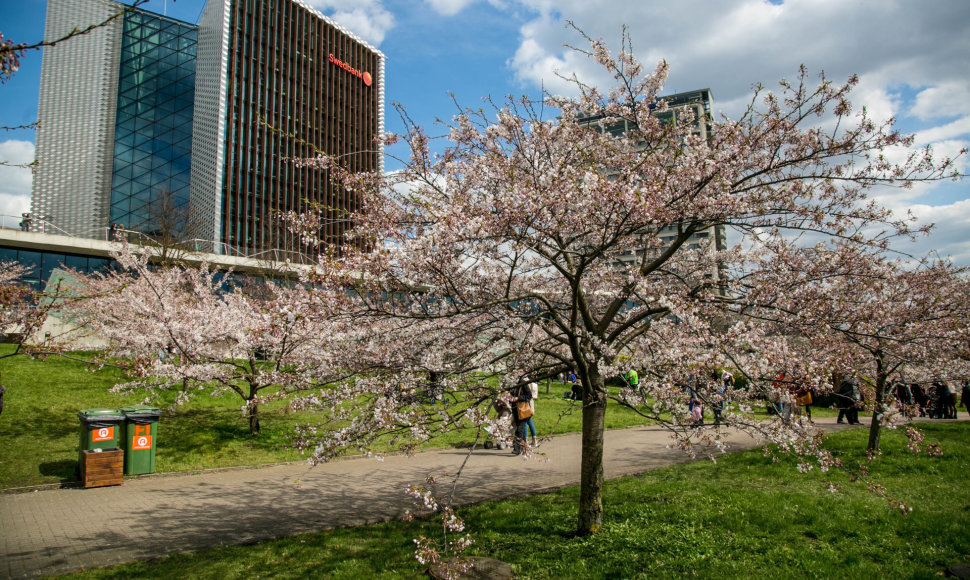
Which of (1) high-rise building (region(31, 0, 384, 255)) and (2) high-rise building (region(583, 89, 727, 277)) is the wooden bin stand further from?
(1) high-rise building (region(31, 0, 384, 255))

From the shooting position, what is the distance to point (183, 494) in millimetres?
8344

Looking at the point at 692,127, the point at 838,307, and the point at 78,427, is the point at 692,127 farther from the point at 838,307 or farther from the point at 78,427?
the point at 78,427

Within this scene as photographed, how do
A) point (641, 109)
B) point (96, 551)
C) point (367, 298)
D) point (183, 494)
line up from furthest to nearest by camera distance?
point (183, 494)
point (641, 109)
point (96, 551)
point (367, 298)

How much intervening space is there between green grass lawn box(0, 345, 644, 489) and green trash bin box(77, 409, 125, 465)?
2.31ft

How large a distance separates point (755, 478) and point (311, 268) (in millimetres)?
7863

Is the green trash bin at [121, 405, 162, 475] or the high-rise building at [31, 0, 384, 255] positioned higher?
the high-rise building at [31, 0, 384, 255]

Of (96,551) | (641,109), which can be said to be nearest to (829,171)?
(641,109)

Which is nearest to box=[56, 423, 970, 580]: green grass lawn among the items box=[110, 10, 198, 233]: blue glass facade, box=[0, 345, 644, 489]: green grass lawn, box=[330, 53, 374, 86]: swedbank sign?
box=[0, 345, 644, 489]: green grass lawn

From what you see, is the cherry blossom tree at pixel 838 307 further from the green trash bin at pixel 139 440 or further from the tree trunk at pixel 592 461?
the green trash bin at pixel 139 440

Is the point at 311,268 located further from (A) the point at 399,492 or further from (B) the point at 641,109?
(A) the point at 399,492

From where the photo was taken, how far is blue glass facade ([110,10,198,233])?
5091 centimetres

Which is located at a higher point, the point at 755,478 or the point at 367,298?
the point at 367,298

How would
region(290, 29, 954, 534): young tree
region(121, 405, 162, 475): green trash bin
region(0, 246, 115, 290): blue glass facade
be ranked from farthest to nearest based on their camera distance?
1. region(0, 246, 115, 290): blue glass facade
2. region(121, 405, 162, 475): green trash bin
3. region(290, 29, 954, 534): young tree

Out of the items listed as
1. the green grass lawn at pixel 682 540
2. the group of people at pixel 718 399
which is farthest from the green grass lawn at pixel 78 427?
the green grass lawn at pixel 682 540
